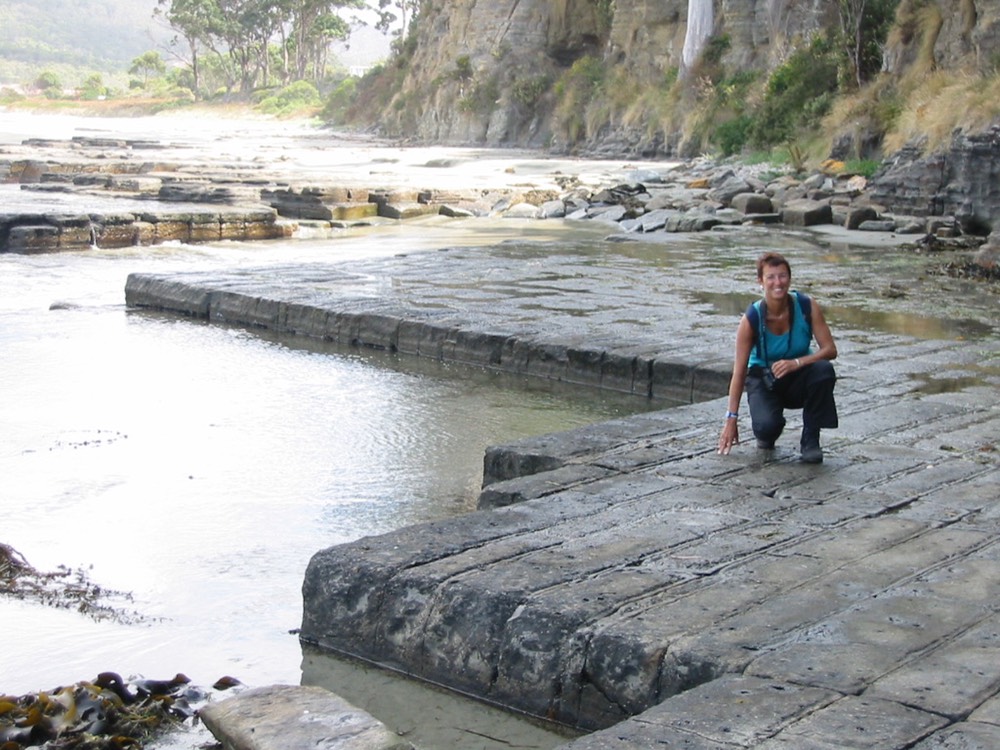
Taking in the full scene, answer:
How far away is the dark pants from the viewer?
16.9ft

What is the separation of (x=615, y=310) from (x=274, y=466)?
406 centimetres

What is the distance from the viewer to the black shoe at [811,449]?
201 inches

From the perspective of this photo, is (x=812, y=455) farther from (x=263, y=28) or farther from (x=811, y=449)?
(x=263, y=28)

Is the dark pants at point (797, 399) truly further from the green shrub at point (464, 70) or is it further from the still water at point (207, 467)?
the green shrub at point (464, 70)

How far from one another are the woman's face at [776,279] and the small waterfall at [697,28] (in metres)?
29.9

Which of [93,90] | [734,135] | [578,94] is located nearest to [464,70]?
[578,94]

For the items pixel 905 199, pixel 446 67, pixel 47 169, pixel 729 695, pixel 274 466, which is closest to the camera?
pixel 729 695

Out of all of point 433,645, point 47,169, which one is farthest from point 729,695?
point 47,169

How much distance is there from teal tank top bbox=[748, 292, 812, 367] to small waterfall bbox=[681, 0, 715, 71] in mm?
29826

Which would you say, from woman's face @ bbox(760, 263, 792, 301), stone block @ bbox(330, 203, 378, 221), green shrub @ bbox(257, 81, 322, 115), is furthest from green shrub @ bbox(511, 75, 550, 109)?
woman's face @ bbox(760, 263, 792, 301)

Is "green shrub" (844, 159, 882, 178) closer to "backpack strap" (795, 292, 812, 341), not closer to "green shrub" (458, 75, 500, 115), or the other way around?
"backpack strap" (795, 292, 812, 341)

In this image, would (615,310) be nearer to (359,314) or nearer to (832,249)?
(359,314)

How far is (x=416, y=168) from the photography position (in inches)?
1235

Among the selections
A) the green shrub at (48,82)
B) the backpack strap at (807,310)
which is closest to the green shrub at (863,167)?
the backpack strap at (807,310)
